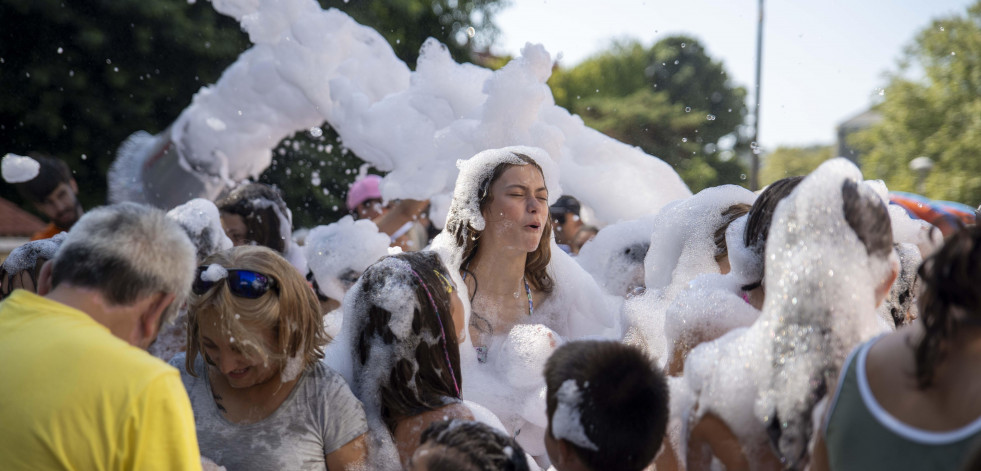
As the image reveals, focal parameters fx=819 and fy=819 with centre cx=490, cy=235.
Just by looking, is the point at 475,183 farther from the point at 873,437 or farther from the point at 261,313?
the point at 873,437

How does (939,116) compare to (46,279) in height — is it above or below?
below

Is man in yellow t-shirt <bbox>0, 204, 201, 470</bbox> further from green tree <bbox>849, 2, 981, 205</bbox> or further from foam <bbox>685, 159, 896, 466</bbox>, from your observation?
green tree <bbox>849, 2, 981, 205</bbox>

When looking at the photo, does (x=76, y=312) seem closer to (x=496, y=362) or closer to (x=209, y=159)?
(x=496, y=362)

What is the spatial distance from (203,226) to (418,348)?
1525 mm

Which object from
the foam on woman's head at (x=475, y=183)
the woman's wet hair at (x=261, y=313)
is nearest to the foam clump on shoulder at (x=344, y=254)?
the foam on woman's head at (x=475, y=183)

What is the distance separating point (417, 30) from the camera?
40.2ft

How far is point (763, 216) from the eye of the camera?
2285mm

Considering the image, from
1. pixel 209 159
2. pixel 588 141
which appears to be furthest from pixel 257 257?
pixel 209 159

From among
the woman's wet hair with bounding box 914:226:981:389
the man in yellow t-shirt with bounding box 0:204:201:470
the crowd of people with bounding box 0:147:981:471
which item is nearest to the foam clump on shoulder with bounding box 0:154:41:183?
the crowd of people with bounding box 0:147:981:471

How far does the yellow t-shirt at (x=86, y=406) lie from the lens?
147 cm

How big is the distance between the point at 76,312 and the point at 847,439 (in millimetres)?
1440

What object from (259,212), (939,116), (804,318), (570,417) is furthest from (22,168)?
(939,116)

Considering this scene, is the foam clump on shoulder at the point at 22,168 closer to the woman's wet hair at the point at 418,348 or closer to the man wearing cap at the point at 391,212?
the man wearing cap at the point at 391,212

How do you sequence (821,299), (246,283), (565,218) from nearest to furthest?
(821,299) → (246,283) → (565,218)
